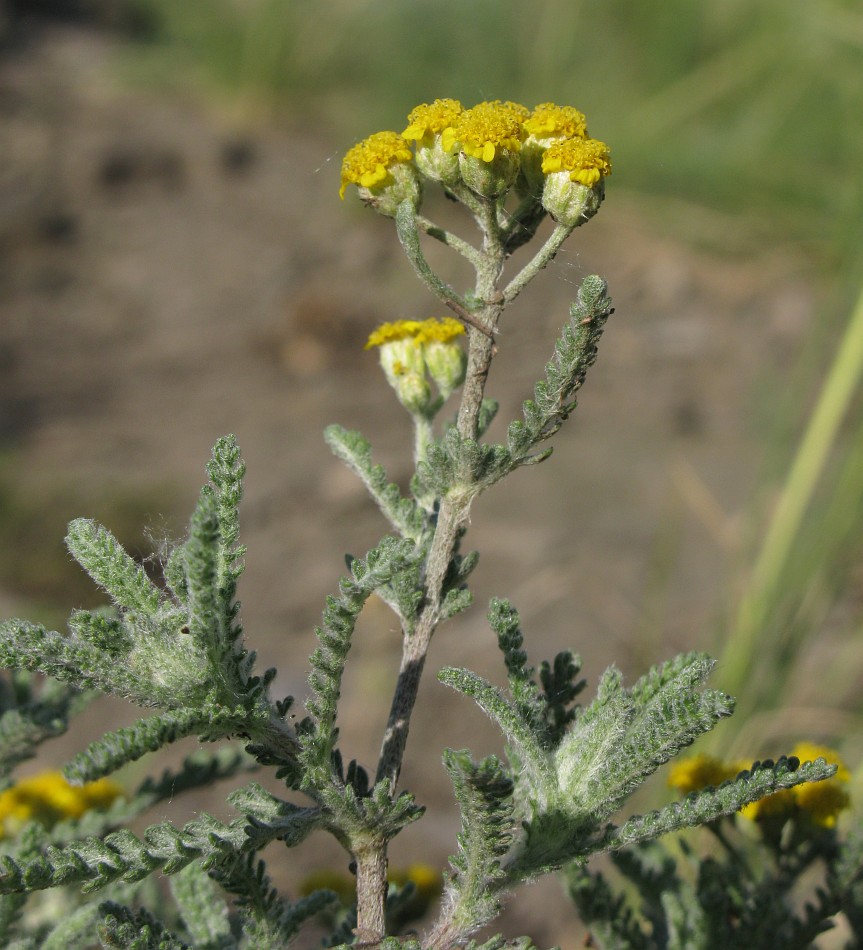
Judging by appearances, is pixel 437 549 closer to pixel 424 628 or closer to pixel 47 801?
pixel 424 628

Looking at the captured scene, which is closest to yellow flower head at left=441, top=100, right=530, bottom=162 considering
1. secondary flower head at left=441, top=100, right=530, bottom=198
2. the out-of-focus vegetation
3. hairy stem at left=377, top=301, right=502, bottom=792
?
secondary flower head at left=441, top=100, right=530, bottom=198

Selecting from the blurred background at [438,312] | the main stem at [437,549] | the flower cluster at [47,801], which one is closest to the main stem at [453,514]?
the main stem at [437,549]

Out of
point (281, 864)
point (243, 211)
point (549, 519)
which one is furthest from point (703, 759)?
point (243, 211)

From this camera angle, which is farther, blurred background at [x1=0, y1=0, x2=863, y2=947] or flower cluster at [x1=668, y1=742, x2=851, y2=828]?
blurred background at [x1=0, y1=0, x2=863, y2=947]

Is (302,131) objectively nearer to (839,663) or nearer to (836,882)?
(839,663)

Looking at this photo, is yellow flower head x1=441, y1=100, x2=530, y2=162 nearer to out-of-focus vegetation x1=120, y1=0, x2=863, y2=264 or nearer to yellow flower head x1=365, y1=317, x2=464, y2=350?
yellow flower head x1=365, y1=317, x2=464, y2=350

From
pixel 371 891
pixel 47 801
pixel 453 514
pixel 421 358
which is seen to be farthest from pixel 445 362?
pixel 47 801

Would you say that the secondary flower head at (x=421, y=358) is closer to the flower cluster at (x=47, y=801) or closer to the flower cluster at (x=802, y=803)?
the flower cluster at (x=802, y=803)

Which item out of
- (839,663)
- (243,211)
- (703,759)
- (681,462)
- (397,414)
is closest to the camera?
(703,759)
